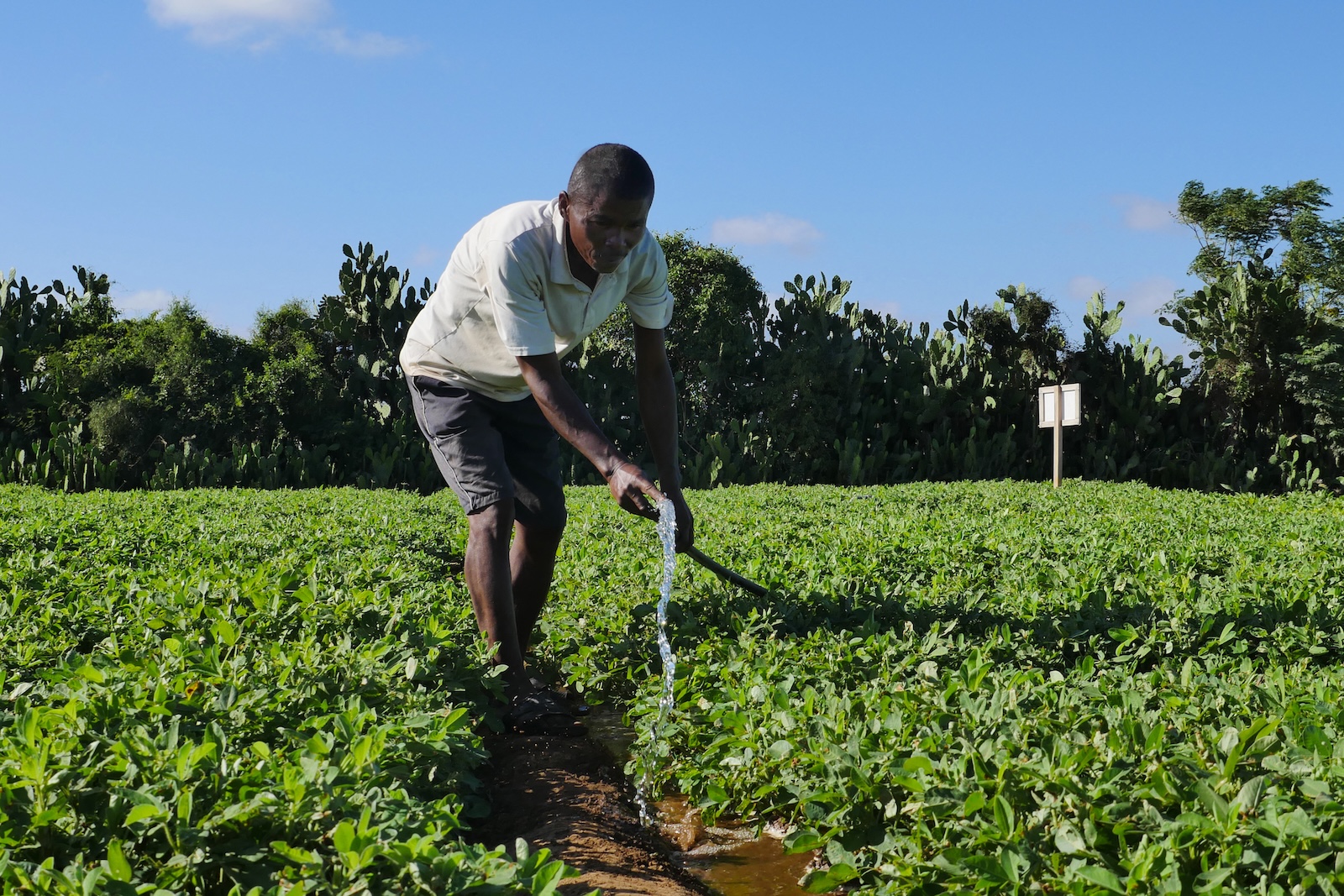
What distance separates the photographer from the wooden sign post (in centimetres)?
1546

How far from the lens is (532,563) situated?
15.4ft

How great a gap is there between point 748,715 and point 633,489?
2.72 ft

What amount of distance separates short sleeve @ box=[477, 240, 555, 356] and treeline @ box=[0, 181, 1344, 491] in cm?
1361

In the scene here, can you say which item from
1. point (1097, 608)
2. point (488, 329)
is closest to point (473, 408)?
point (488, 329)

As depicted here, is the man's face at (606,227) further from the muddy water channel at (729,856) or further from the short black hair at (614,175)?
the muddy water channel at (729,856)

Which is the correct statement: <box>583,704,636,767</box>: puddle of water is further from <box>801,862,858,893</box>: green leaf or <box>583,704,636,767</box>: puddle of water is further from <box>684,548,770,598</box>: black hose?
<box>801,862,858,893</box>: green leaf

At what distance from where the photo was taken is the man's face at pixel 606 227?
12.5ft

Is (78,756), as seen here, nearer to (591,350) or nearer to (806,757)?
(806,757)

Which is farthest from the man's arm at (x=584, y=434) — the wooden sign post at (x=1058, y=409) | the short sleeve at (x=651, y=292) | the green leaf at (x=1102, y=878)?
the wooden sign post at (x=1058, y=409)

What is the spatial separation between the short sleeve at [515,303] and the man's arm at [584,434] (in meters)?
0.05

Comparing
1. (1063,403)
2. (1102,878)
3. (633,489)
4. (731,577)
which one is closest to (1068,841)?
(1102,878)

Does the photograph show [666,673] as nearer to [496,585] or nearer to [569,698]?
[496,585]

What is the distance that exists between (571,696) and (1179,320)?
17263mm

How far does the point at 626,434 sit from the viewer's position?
18.1 meters
